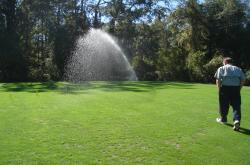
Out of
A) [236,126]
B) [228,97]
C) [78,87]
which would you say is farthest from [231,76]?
[78,87]

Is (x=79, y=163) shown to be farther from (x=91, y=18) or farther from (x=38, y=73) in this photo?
(x=91, y=18)

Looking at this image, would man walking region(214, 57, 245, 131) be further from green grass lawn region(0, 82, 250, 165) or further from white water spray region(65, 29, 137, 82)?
white water spray region(65, 29, 137, 82)

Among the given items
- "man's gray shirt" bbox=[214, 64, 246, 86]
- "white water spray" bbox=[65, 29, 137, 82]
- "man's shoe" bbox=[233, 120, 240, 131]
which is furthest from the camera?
"white water spray" bbox=[65, 29, 137, 82]

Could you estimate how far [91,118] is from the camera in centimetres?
1110

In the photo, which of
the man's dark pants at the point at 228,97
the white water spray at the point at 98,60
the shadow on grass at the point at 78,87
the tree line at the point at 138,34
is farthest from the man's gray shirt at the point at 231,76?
the white water spray at the point at 98,60

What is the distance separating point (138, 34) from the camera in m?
48.9

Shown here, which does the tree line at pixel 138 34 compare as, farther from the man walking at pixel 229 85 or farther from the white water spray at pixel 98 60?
the man walking at pixel 229 85

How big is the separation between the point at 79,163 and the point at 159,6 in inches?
1770

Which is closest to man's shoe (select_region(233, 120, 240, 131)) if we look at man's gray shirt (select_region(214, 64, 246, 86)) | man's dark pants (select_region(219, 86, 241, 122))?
man's dark pants (select_region(219, 86, 241, 122))

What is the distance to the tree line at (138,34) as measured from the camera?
40.7 meters

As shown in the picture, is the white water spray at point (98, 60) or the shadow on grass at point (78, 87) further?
the white water spray at point (98, 60)

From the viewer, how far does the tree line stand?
40.7m

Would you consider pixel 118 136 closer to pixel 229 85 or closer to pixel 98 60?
pixel 229 85

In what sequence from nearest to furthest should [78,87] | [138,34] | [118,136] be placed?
[118,136], [78,87], [138,34]
